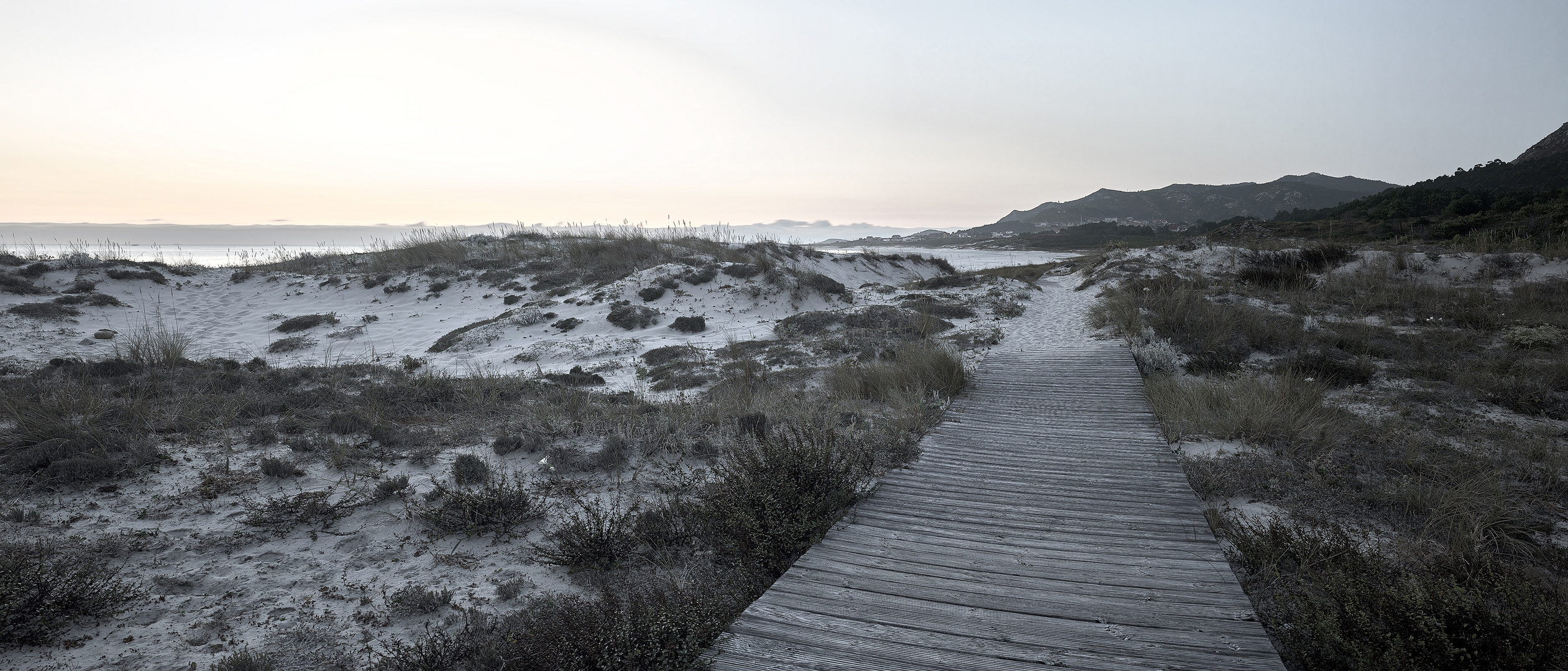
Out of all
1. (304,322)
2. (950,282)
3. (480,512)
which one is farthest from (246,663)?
(950,282)

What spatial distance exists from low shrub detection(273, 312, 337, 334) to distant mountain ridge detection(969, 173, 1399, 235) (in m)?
103

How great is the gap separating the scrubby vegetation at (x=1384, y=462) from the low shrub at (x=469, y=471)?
18.4 ft

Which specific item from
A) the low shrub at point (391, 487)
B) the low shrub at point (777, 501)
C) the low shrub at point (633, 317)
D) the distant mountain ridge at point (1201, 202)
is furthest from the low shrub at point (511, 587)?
the distant mountain ridge at point (1201, 202)

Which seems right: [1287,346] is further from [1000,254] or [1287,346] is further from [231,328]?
[1000,254]

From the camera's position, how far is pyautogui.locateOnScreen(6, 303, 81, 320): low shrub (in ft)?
44.2

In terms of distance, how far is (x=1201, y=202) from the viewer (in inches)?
4126

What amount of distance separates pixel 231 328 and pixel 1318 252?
1240 inches

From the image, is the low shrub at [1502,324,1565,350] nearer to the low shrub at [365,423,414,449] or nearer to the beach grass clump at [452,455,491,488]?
the beach grass clump at [452,455,491,488]

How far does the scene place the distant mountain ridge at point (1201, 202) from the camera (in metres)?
96.4

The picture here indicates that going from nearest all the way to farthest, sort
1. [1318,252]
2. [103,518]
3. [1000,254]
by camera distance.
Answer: [103,518], [1318,252], [1000,254]

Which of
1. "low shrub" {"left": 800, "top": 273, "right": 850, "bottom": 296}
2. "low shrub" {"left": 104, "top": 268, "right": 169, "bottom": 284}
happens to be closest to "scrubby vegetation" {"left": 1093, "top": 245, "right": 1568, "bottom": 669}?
"low shrub" {"left": 800, "top": 273, "right": 850, "bottom": 296}

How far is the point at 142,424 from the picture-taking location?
590cm

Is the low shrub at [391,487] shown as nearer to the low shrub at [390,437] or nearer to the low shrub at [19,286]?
the low shrub at [390,437]

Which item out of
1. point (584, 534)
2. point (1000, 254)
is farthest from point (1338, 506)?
point (1000, 254)
